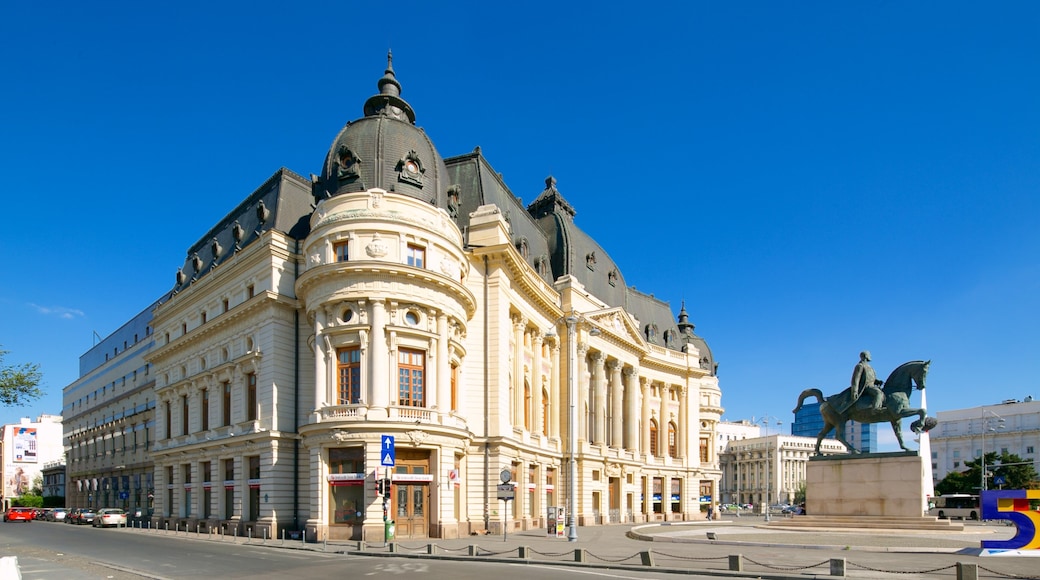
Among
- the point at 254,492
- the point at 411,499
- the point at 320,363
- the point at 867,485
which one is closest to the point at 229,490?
the point at 254,492

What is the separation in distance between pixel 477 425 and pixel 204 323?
22.8 metres

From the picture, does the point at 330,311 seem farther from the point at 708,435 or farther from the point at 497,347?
the point at 708,435

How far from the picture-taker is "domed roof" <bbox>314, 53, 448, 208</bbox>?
47000 millimetres

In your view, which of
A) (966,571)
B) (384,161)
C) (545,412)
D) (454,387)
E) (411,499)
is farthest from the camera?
(545,412)

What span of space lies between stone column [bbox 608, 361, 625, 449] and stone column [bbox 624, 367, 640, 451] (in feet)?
10.8

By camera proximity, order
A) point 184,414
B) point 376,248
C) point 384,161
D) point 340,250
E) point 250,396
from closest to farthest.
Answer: point 376,248 → point 340,250 → point 384,161 → point 250,396 → point 184,414

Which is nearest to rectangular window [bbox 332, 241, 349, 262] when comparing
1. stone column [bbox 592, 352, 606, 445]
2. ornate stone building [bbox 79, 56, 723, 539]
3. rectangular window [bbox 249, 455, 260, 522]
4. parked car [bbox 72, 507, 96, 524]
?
ornate stone building [bbox 79, 56, 723, 539]

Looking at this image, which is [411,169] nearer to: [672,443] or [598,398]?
[598,398]

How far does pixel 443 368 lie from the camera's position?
148 ft

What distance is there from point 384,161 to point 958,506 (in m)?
76.0

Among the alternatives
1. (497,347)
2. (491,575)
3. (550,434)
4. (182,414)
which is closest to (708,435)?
(550,434)

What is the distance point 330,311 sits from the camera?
44.3 meters

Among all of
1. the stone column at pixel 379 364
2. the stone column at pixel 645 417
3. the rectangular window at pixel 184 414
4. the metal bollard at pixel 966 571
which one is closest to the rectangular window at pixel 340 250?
the stone column at pixel 379 364

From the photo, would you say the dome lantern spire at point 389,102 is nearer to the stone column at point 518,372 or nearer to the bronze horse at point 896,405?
the stone column at point 518,372
